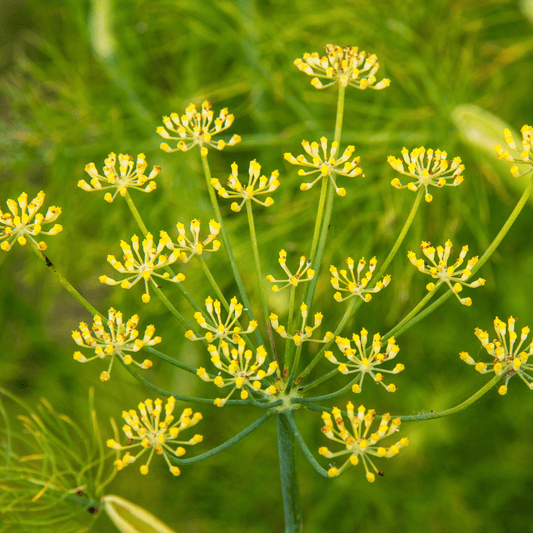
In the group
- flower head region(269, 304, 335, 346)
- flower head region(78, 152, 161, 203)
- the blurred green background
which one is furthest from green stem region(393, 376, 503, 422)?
the blurred green background

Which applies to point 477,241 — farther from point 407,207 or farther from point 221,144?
point 221,144

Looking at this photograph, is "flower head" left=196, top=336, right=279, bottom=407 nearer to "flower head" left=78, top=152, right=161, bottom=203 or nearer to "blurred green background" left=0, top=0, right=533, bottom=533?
"flower head" left=78, top=152, right=161, bottom=203

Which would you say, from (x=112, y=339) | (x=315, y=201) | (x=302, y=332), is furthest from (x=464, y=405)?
(x=315, y=201)

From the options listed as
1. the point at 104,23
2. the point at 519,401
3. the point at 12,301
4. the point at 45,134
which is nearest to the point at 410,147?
the point at 519,401

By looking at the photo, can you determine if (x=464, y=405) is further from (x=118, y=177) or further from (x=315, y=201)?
(x=315, y=201)

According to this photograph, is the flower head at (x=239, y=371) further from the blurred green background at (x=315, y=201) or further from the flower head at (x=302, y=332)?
the blurred green background at (x=315, y=201)

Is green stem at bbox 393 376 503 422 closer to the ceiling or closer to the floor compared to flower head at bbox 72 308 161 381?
closer to the floor
